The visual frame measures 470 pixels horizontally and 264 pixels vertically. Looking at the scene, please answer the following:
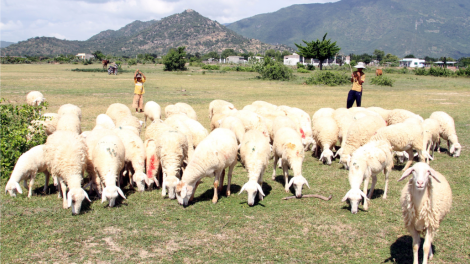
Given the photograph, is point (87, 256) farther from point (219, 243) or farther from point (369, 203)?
point (369, 203)

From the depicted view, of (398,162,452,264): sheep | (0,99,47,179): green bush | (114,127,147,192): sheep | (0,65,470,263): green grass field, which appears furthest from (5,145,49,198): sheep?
(398,162,452,264): sheep

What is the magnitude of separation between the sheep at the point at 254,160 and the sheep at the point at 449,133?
21.4 feet

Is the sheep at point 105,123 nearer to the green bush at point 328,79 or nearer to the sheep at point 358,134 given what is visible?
the sheep at point 358,134

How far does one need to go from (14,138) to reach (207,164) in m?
4.79

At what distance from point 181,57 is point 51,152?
165 ft

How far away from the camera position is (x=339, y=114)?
423 inches

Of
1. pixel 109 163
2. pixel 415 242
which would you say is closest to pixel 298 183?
pixel 415 242

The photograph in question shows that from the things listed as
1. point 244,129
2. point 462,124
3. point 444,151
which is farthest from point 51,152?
point 462,124

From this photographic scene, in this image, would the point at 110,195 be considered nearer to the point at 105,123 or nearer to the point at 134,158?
the point at 134,158

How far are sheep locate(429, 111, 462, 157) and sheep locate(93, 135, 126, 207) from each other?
9.41 metres

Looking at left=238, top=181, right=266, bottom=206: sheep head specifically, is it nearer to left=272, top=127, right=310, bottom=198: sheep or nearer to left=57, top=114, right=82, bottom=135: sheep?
left=272, top=127, right=310, bottom=198: sheep

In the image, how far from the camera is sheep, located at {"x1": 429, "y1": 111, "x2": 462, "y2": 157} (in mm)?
10125

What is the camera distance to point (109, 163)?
6715 mm

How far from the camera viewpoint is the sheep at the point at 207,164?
21.1ft
